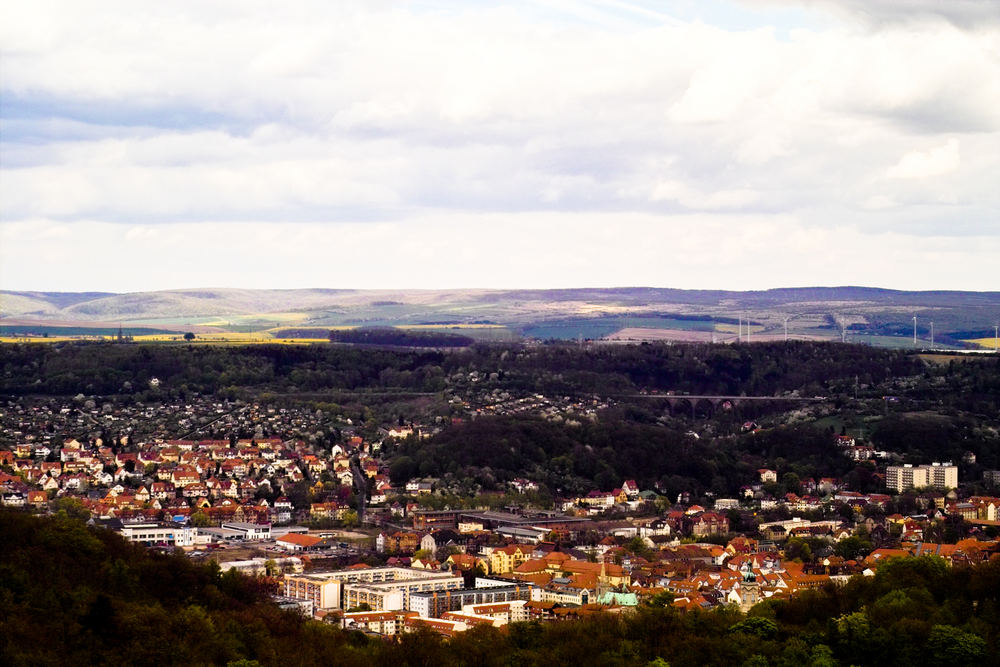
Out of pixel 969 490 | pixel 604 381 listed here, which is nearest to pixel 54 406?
pixel 604 381

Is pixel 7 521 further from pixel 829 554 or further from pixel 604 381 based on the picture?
pixel 604 381

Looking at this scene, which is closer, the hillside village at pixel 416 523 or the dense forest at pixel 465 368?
the hillside village at pixel 416 523

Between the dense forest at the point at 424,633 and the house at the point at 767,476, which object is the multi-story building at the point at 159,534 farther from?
the house at the point at 767,476

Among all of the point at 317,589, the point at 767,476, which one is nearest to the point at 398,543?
the point at 317,589

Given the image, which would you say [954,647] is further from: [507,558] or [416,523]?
[416,523]

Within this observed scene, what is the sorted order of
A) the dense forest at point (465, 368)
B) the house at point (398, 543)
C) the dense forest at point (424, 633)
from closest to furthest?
the dense forest at point (424, 633), the house at point (398, 543), the dense forest at point (465, 368)

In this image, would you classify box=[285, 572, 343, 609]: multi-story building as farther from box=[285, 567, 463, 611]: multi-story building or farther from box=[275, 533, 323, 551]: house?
box=[275, 533, 323, 551]: house

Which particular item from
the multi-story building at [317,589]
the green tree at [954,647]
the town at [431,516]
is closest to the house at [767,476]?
the town at [431,516]
